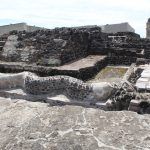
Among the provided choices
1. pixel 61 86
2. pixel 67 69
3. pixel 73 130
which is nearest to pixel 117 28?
pixel 67 69

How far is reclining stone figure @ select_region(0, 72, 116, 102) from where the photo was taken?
4188mm

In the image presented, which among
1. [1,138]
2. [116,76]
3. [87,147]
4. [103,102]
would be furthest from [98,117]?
[116,76]

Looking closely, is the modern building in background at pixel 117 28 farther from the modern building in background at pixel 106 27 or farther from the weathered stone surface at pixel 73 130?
the weathered stone surface at pixel 73 130

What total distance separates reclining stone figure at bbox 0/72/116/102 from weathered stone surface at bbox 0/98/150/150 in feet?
3.79

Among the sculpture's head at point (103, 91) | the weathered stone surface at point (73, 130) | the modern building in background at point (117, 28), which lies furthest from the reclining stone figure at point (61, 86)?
the modern building in background at point (117, 28)

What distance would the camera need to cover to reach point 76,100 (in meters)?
4.30

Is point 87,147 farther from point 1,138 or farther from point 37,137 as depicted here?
point 1,138

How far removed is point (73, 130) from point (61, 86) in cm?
196

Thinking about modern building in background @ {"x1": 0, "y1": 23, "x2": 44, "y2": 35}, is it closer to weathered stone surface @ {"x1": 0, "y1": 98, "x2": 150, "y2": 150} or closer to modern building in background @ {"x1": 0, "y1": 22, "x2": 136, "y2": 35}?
modern building in background @ {"x1": 0, "y1": 22, "x2": 136, "y2": 35}

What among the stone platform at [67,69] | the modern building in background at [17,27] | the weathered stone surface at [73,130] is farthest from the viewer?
the modern building in background at [17,27]

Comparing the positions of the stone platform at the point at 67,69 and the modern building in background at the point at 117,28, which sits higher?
the modern building in background at the point at 117,28

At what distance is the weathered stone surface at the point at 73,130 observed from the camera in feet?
8.00

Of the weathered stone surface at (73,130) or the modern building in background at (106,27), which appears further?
the modern building in background at (106,27)

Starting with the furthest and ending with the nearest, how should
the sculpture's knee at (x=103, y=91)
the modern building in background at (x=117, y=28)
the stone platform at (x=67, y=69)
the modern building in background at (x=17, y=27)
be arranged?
the modern building in background at (x=17, y=27) < the modern building in background at (x=117, y=28) < the stone platform at (x=67, y=69) < the sculpture's knee at (x=103, y=91)
